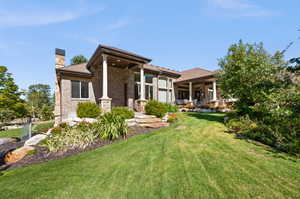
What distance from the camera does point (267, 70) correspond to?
240 inches

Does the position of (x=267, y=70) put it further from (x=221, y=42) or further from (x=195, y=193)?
(x=195, y=193)

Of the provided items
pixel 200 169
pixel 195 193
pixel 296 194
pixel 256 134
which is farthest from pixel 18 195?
pixel 256 134

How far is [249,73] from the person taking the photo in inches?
260

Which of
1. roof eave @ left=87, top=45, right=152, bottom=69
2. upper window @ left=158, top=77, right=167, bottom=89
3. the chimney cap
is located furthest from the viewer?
upper window @ left=158, top=77, right=167, bottom=89

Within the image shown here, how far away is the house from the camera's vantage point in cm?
959

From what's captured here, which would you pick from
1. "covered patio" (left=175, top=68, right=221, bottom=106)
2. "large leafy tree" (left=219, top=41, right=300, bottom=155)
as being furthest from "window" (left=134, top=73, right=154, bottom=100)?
"large leafy tree" (left=219, top=41, right=300, bottom=155)

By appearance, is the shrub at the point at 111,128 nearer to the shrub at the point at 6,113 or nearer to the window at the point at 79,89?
the shrub at the point at 6,113

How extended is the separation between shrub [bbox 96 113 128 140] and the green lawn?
5.22 ft

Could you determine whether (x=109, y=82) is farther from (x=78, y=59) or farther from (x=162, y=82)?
(x=78, y=59)

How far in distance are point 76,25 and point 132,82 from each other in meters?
6.33

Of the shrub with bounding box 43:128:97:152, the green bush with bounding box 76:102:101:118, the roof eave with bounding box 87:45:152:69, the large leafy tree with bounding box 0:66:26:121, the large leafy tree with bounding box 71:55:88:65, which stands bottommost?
the shrub with bounding box 43:128:97:152

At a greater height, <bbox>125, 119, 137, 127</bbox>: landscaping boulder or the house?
the house

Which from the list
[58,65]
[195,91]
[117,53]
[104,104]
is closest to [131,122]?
[104,104]

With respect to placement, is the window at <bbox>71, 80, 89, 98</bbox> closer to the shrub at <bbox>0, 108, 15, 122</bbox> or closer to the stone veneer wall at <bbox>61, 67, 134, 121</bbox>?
the stone veneer wall at <bbox>61, 67, 134, 121</bbox>
